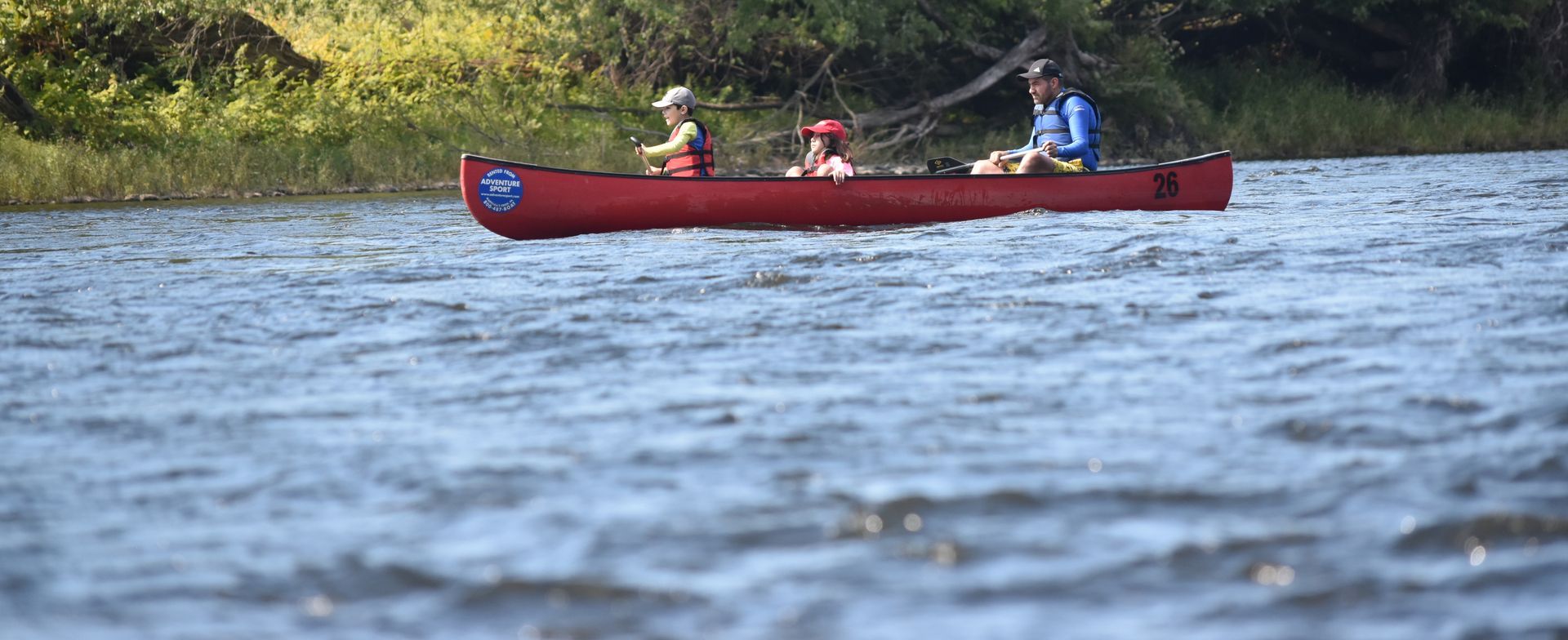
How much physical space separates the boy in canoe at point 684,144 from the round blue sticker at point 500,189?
1.11 m

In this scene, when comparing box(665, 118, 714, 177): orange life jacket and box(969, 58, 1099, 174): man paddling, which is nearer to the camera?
box(665, 118, 714, 177): orange life jacket

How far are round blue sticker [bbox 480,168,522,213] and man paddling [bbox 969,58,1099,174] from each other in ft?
10.7

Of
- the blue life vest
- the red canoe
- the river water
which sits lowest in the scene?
the river water

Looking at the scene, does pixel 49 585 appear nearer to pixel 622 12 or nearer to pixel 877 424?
pixel 877 424

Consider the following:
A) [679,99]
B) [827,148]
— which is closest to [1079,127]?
[827,148]

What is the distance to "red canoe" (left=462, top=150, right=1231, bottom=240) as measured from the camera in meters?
10.5

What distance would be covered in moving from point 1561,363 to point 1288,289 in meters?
1.87

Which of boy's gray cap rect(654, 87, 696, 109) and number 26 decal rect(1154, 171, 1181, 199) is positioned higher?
boy's gray cap rect(654, 87, 696, 109)

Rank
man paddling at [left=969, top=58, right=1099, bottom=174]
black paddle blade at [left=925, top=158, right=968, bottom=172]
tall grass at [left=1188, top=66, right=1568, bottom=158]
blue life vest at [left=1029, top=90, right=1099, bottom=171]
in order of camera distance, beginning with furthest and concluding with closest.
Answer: tall grass at [left=1188, top=66, right=1568, bottom=158] < black paddle blade at [left=925, top=158, right=968, bottom=172] < blue life vest at [left=1029, top=90, right=1099, bottom=171] < man paddling at [left=969, top=58, right=1099, bottom=174]

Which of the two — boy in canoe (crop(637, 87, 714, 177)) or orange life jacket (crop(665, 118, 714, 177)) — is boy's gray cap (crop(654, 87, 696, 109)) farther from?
orange life jacket (crop(665, 118, 714, 177))

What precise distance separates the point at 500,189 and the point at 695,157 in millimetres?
1617

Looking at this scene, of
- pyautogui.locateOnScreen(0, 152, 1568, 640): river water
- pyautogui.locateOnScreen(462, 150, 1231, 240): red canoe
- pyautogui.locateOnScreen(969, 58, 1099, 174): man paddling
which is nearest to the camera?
pyautogui.locateOnScreen(0, 152, 1568, 640): river water

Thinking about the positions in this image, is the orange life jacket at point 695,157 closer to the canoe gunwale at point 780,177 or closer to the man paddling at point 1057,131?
the canoe gunwale at point 780,177

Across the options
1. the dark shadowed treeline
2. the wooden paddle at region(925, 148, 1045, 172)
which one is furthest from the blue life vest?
the dark shadowed treeline
